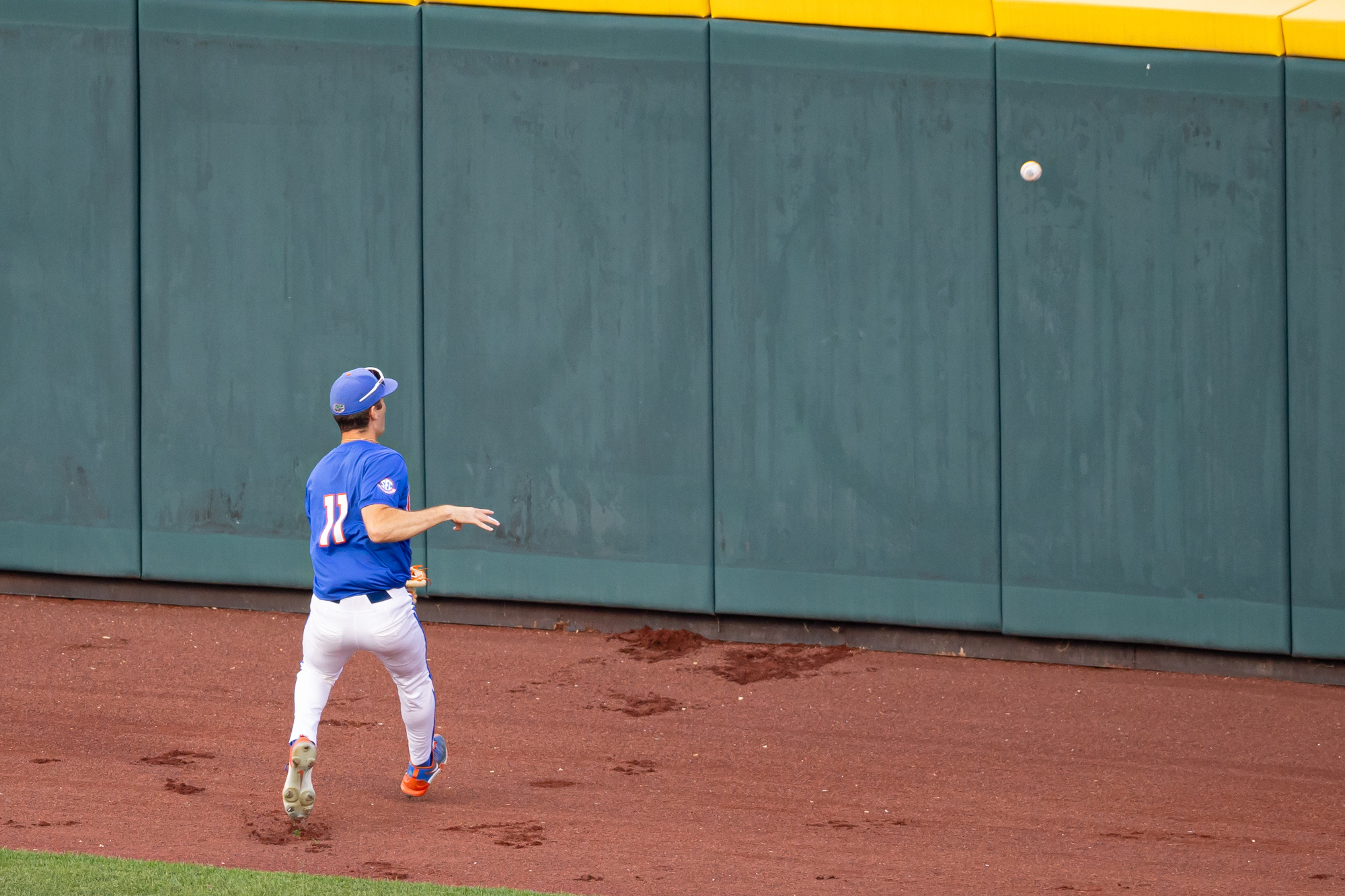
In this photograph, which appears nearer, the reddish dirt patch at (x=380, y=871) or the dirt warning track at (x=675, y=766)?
the reddish dirt patch at (x=380, y=871)

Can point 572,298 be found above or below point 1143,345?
above

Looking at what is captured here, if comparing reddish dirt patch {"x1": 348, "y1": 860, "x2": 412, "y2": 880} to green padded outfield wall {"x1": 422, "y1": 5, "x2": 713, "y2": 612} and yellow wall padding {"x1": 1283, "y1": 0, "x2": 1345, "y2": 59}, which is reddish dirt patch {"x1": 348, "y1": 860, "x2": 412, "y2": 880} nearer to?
green padded outfield wall {"x1": 422, "y1": 5, "x2": 713, "y2": 612}

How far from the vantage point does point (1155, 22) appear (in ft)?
26.2

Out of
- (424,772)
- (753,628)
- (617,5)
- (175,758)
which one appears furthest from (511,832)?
(617,5)

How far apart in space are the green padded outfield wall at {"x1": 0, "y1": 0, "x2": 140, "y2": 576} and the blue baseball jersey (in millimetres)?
4266

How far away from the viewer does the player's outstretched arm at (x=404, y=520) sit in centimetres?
501

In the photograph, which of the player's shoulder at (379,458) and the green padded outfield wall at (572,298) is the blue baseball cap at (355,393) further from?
the green padded outfield wall at (572,298)

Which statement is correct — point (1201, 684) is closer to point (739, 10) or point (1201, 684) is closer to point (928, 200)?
point (928, 200)

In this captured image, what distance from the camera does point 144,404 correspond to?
9125 millimetres

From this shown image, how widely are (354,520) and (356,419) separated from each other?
38 cm

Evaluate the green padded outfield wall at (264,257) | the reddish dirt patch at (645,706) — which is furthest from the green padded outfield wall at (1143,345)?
the green padded outfield wall at (264,257)

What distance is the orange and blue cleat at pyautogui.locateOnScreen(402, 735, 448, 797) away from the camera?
5.83 m

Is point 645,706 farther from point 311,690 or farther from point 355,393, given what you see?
point 355,393

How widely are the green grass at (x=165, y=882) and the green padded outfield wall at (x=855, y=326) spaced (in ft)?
13.4
